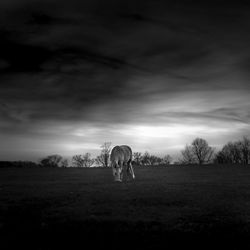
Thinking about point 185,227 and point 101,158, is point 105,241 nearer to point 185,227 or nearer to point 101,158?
point 185,227

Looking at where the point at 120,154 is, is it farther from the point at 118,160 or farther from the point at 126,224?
the point at 126,224

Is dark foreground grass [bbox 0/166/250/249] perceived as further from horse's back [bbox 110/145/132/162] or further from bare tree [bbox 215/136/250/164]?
bare tree [bbox 215/136/250/164]

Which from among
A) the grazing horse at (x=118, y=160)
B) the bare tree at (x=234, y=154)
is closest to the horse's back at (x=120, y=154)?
the grazing horse at (x=118, y=160)

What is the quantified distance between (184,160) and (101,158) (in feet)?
115

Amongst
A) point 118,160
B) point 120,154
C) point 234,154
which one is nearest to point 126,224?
point 118,160

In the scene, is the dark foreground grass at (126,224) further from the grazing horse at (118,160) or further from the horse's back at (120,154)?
the horse's back at (120,154)

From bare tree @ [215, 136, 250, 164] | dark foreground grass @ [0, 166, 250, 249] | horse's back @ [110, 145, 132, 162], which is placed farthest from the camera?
bare tree @ [215, 136, 250, 164]

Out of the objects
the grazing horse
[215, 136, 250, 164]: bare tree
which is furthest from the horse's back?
[215, 136, 250, 164]: bare tree

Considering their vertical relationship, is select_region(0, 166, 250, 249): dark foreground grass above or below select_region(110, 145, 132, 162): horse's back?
below

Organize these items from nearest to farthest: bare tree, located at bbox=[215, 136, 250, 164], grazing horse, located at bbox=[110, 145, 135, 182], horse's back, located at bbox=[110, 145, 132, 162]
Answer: grazing horse, located at bbox=[110, 145, 135, 182], horse's back, located at bbox=[110, 145, 132, 162], bare tree, located at bbox=[215, 136, 250, 164]

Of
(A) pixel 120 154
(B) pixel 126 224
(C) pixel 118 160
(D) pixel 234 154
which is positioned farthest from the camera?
(D) pixel 234 154

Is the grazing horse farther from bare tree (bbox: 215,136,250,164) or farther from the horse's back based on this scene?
bare tree (bbox: 215,136,250,164)

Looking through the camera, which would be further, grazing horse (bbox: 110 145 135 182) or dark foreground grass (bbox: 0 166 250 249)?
grazing horse (bbox: 110 145 135 182)


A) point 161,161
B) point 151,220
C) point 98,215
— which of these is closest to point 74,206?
point 98,215
